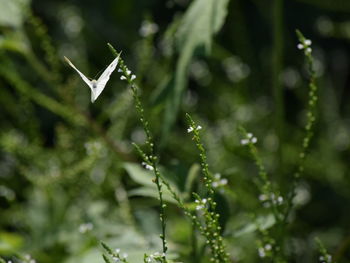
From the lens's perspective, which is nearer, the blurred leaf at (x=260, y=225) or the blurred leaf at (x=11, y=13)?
the blurred leaf at (x=260, y=225)

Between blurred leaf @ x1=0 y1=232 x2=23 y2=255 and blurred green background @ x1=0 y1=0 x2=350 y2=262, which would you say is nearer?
blurred green background @ x1=0 y1=0 x2=350 y2=262

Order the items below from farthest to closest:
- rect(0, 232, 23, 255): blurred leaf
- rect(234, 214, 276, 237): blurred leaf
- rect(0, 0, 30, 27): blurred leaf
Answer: rect(0, 232, 23, 255): blurred leaf, rect(0, 0, 30, 27): blurred leaf, rect(234, 214, 276, 237): blurred leaf

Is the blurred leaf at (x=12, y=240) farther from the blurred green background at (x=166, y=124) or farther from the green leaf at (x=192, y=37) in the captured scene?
the green leaf at (x=192, y=37)

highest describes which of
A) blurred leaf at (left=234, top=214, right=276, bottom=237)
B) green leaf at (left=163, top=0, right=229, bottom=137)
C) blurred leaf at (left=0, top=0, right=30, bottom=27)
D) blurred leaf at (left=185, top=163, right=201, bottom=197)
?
blurred leaf at (left=0, top=0, right=30, bottom=27)

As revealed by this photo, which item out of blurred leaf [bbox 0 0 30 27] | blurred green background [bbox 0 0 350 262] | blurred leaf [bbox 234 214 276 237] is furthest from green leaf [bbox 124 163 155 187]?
blurred leaf [bbox 0 0 30 27]

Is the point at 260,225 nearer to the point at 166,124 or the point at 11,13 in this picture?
the point at 166,124

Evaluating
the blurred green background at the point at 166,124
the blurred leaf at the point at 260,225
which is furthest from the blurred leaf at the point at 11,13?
the blurred leaf at the point at 260,225

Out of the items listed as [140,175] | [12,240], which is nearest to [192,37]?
[140,175]

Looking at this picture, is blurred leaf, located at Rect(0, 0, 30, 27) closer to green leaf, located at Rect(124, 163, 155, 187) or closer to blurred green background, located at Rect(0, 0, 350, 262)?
blurred green background, located at Rect(0, 0, 350, 262)
